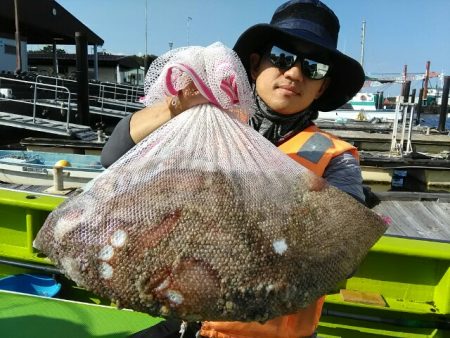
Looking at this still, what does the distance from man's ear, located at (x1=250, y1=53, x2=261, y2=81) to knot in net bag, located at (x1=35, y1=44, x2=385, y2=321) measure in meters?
0.39

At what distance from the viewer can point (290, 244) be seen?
106 centimetres

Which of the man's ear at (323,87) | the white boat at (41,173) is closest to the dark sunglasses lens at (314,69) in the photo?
the man's ear at (323,87)

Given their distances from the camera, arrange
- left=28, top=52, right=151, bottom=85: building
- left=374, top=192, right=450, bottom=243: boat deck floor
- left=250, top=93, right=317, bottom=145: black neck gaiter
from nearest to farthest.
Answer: left=250, top=93, right=317, bottom=145: black neck gaiter → left=374, top=192, right=450, bottom=243: boat deck floor → left=28, top=52, right=151, bottom=85: building

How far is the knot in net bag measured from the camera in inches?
39.1

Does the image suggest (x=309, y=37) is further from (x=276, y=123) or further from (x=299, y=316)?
(x=299, y=316)

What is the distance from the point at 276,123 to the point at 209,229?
0.71m

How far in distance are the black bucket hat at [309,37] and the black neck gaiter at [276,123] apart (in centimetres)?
17

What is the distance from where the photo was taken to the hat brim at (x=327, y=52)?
1479 mm

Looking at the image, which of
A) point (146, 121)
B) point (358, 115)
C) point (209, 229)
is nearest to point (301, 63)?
point (146, 121)

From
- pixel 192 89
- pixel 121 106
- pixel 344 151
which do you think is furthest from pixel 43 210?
pixel 121 106

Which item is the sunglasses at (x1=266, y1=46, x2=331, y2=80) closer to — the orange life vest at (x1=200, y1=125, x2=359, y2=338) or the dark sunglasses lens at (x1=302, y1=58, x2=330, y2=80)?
the dark sunglasses lens at (x1=302, y1=58, x2=330, y2=80)

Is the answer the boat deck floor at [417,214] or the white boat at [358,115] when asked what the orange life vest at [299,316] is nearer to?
the boat deck floor at [417,214]

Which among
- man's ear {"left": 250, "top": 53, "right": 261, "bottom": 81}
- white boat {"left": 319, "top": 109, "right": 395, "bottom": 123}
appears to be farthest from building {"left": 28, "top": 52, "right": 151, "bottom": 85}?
man's ear {"left": 250, "top": 53, "right": 261, "bottom": 81}

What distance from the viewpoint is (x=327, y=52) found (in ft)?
4.97
